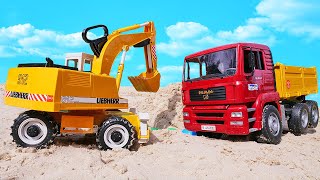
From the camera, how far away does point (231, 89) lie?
8.44m

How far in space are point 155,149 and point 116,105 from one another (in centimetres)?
152

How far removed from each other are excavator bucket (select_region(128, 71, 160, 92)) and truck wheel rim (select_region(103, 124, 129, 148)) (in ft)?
8.38

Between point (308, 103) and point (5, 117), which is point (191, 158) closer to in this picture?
point (308, 103)

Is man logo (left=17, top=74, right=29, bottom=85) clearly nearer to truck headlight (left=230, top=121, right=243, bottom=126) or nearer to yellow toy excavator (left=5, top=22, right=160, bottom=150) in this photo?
yellow toy excavator (left=5, top=22, right=160, bottom=150)

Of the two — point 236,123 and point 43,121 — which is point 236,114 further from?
point 43,121

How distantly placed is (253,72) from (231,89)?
34.5 inches

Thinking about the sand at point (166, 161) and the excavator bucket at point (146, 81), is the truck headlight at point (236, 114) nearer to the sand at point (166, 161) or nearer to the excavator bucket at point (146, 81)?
the sand at point (166, 161)

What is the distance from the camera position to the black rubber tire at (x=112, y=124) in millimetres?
7332

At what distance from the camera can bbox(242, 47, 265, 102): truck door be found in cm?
859

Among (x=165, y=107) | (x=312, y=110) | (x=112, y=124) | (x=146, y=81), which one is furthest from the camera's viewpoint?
(x=165, y=107)

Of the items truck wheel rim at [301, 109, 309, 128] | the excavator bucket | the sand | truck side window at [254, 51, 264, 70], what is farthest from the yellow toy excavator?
truck wheel rim at [301, 109, 309, 128]

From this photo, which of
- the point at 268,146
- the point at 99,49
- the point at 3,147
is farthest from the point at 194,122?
the point at 3,147

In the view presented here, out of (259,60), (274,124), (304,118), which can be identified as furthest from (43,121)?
(304,118)

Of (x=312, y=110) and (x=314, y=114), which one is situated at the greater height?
(x=312, y=110)
